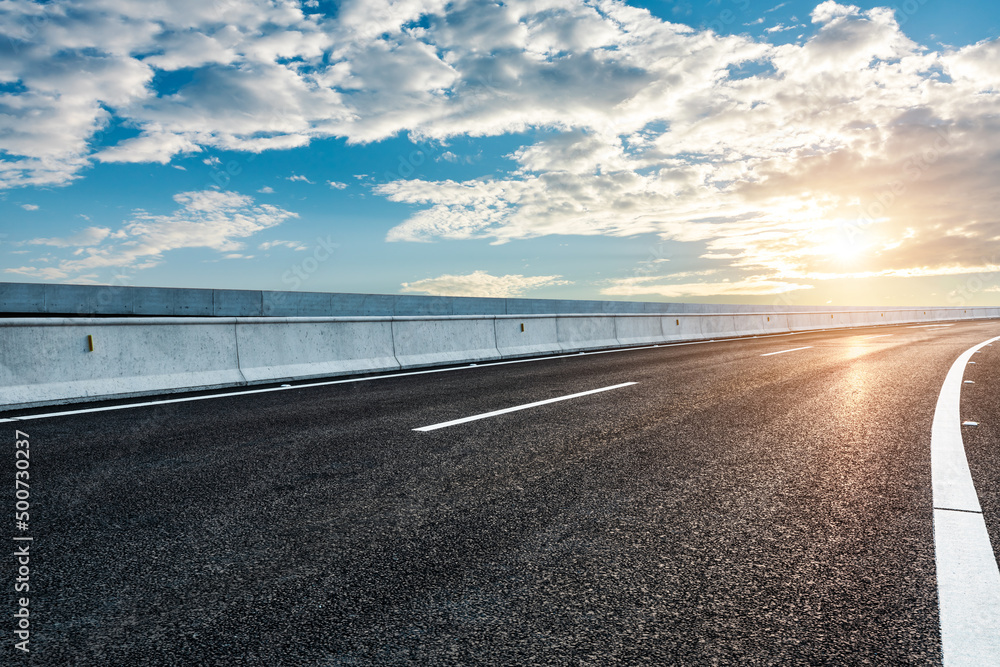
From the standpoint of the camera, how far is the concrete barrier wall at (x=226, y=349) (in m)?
7.82

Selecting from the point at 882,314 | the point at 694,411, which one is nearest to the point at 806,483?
the point at 694,411

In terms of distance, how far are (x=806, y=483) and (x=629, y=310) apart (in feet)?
106

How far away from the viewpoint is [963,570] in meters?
2.67

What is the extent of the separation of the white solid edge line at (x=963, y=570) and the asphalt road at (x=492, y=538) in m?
0.07

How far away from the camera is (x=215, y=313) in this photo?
Answer: 971 inches

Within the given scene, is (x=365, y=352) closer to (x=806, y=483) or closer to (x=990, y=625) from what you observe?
(x=806, y=483)

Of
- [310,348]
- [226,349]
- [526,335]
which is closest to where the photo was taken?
[226,349]

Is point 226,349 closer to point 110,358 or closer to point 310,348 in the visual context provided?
point 310,348

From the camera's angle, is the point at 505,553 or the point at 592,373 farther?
the point at 592,373

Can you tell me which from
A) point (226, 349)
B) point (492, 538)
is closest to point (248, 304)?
point (226, 349)

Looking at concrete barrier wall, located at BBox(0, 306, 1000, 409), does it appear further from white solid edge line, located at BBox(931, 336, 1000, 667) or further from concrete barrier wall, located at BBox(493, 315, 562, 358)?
white solid edge line, located at BBox(931, 336, 1000, 667)

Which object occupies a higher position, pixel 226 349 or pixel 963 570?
pixel 226 349

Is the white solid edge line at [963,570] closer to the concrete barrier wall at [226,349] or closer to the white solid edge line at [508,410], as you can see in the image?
the white solid edge line at [508,410]

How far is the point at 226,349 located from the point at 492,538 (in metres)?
7.80
